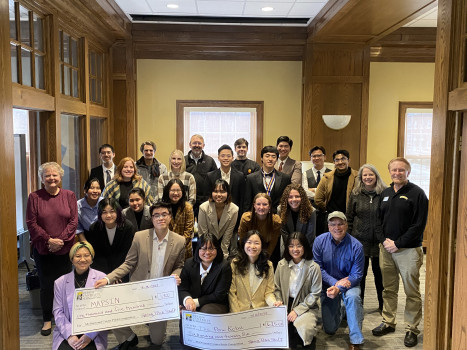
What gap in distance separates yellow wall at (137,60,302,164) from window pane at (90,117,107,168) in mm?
570

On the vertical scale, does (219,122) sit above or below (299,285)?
above

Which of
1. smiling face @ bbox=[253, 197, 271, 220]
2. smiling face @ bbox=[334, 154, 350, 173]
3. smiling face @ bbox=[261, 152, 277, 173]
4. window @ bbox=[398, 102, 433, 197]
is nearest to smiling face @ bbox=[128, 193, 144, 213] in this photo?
smiling face @ bbox=[253, 197, 271, 220]

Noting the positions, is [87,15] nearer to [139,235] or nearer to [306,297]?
[139,235]

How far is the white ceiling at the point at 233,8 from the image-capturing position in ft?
17.0

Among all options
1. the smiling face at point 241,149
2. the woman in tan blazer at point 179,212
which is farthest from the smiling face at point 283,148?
the woman in tan blazer at point 179,212

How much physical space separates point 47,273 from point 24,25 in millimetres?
2043

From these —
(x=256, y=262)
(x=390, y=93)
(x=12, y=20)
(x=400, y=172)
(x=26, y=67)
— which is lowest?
(x=256, y=262)

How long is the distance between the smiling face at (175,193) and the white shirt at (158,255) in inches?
18.9

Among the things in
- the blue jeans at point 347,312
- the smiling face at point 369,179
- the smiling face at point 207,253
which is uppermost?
the smiling face at point 369,179

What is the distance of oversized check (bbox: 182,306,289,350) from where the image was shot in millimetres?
3053

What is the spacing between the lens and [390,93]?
21.9 ft

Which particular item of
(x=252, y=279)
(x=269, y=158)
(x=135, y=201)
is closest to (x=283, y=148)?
(x=269, y=158)

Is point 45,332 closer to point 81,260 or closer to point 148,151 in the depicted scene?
point 81,260

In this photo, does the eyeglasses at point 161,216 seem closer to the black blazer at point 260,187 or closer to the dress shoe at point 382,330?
the black blazer at point 260,187
